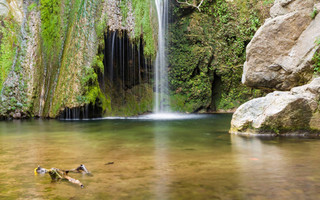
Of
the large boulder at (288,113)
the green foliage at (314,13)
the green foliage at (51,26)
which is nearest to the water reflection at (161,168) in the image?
the large boulder at (288,113)

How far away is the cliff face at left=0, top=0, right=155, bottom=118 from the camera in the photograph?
12289 mm

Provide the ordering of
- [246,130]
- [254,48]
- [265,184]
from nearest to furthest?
[265,184], [246,130], [254,48]

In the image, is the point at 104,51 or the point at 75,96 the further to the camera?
the point at 104,51

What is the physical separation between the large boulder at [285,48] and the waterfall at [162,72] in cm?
672

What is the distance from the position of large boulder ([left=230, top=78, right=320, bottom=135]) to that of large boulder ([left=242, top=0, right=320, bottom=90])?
2.03 meters

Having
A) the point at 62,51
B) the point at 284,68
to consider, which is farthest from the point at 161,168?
the point at 62,51

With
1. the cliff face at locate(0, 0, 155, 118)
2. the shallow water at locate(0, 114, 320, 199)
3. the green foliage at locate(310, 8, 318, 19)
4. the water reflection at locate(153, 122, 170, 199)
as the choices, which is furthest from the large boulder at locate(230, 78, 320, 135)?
the cliff face at locate(0, 0, 155, 118)

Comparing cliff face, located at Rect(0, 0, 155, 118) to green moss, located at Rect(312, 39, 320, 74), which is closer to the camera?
green moss, located at Rect(312, 39, 320, 74)

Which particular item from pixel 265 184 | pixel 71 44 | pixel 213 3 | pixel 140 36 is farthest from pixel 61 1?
pixel 265 184

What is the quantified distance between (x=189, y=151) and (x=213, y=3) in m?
13.5

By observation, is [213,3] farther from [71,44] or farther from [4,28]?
[4,28]

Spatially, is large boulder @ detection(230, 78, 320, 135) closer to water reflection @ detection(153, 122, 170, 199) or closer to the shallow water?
the shallow water

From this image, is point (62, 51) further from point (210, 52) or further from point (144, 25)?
point (210, 52)

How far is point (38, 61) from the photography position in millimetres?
13508
